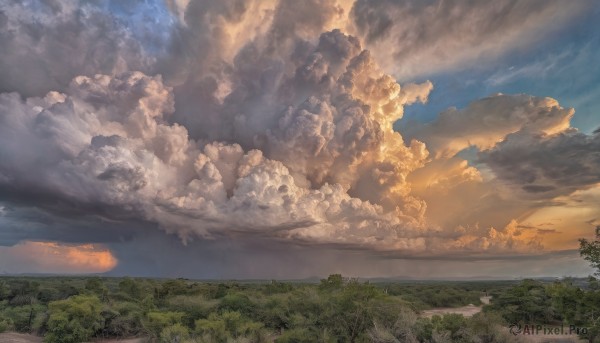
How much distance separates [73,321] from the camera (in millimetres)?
45875

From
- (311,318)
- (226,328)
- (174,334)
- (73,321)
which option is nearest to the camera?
(174,334)

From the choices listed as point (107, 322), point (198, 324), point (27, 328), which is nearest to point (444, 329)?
point (198, 324)

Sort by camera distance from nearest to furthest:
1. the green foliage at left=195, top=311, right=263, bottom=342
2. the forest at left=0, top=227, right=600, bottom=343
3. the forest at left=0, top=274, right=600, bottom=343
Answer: the forest at left=0, top=227, right=600, bottom=343, the forest at left=0, top=274, right=600, bottom=343, the green foliage at left=195, top=311, right=263, bottom=342

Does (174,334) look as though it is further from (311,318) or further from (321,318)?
(321,318)

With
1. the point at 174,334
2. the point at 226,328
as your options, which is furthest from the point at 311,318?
the point at 174,334

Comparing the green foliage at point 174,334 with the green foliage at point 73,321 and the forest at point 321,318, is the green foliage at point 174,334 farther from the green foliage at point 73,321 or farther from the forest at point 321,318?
the green foliage at point 73,321

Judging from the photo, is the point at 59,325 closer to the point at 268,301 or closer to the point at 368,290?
the point at 268,301

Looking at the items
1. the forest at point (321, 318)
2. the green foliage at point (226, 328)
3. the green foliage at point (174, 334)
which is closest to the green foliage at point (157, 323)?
the forest at point (321, 318)

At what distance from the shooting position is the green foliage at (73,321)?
4503 cm

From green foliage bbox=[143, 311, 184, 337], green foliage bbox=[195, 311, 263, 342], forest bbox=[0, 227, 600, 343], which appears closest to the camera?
forest bbox=[0, 227, 600, 343]

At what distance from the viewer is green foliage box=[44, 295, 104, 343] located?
4503cm

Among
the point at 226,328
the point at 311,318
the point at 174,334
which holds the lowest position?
the point at 174,334

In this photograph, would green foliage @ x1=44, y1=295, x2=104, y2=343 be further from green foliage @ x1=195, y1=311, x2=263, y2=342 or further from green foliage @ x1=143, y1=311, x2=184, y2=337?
green foliage @ x1=195, y1=311, x2=263, y2=342

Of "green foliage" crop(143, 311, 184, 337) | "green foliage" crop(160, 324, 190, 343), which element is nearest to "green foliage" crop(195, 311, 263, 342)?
"green foliage" crop(160, 324, 190, 343)
